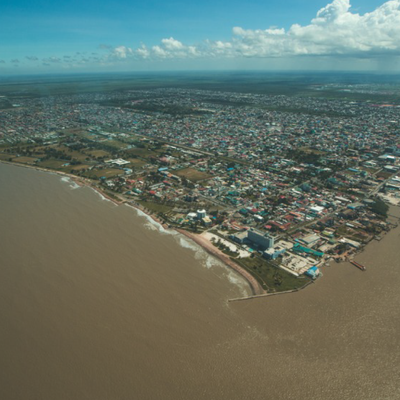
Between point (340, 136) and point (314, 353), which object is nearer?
point (314, 353)

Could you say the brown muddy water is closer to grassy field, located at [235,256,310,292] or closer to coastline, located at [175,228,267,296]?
coastline, located at [175,228,267,296]

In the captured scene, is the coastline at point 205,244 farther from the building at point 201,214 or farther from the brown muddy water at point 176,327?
the building at point 201,214

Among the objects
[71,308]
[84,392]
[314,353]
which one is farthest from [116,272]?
[314,353]

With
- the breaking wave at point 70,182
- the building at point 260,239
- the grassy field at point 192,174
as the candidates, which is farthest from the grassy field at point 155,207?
the breaking wave at point 70,182

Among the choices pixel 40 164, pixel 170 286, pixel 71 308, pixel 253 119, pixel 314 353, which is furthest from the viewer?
pixel 253 119

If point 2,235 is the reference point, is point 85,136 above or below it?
above

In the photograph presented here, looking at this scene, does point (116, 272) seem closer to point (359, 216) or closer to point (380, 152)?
point (359, 216)

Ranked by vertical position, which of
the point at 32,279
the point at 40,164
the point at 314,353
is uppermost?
the point at 40,164

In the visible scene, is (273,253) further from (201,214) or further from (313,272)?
(201,214)
